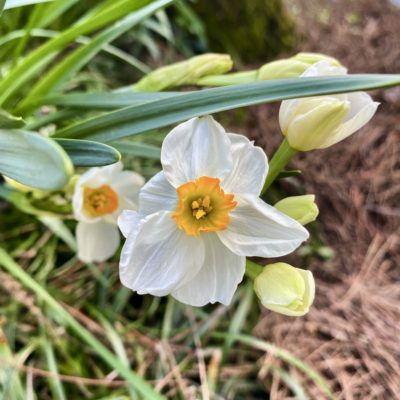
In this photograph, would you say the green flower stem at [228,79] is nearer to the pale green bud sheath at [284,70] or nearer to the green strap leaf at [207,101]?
the pale green bud sheath at [284,70]

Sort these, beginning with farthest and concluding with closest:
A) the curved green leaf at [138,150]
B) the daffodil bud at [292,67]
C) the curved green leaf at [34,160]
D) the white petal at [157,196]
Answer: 1. the curved green leaf at [138,150]
2. the daffodil bud at [292,67]
3. the white petal at [157,196]
4. the curved green leaf at [34,160]

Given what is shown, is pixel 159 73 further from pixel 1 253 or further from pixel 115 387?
pixel 115 387

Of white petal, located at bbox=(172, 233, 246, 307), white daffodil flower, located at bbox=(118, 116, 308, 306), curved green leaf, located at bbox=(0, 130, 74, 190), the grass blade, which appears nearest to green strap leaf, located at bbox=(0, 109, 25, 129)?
curved green leaf, located at bbox=(0, 130, 74, 190)

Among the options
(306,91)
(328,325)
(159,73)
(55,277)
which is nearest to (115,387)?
(55,277)

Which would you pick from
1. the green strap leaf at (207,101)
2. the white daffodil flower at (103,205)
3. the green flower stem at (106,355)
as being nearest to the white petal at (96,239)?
the white daffodil flower at (103,205)

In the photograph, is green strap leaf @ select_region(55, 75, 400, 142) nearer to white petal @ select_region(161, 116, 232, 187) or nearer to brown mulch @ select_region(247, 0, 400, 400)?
white petal @ select_region(161, 116, 232, 187)

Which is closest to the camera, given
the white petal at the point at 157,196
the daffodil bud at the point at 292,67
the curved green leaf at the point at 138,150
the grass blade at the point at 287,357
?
the white petal at the point at 157,196
